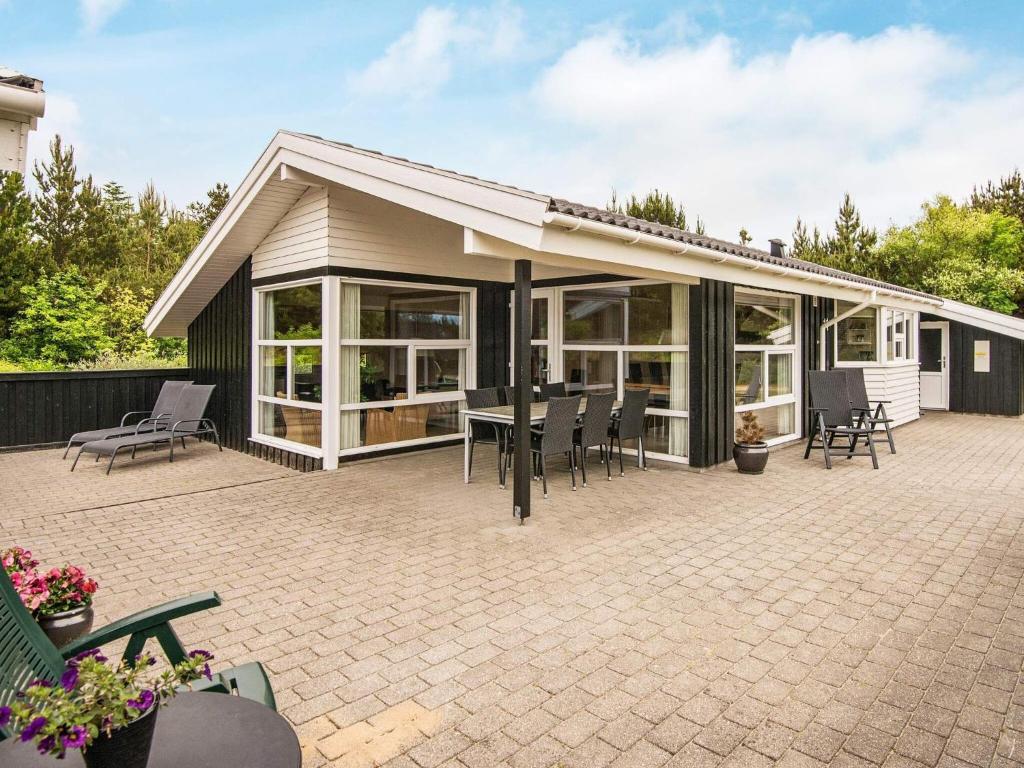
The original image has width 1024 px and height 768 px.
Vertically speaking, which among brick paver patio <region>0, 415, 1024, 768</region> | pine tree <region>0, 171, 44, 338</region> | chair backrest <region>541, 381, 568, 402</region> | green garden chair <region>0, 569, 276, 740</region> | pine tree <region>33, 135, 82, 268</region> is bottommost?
brick paver patio <region>0, 415, 1024, 768</region>

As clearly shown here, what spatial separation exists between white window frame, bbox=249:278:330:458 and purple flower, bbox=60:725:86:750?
6354 millimetres

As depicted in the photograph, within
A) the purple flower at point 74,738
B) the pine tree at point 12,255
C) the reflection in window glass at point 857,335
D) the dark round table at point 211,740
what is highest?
the pine tree at point 12,255

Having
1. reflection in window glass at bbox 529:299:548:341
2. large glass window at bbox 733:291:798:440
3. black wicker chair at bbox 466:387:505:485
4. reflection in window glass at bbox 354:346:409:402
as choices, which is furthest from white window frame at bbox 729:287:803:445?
reflection in window glass at bbox 354:346:409:402

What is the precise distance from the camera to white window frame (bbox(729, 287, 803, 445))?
320 inches

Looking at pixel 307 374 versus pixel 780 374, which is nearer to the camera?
pixel 307 374

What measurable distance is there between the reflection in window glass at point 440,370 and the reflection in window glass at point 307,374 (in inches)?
50.6

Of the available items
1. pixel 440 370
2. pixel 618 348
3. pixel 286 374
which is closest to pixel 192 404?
pixel 286 374

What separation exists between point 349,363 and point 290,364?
106cm

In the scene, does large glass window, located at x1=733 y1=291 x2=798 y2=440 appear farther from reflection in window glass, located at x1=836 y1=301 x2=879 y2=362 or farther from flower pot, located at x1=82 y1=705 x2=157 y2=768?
flower pot, located at x1=82 y1=705 x2=157 y2=768

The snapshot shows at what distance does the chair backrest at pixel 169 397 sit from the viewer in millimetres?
8984

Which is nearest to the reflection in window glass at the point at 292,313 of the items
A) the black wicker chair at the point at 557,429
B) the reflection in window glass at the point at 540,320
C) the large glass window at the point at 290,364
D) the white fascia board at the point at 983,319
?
the large glass window at the point at 290,364

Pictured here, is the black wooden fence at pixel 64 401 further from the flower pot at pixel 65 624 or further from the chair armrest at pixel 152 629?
the chair armrest at pixel 152 629

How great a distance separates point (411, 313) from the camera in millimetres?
8180

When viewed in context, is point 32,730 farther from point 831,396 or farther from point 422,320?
point 831,396
